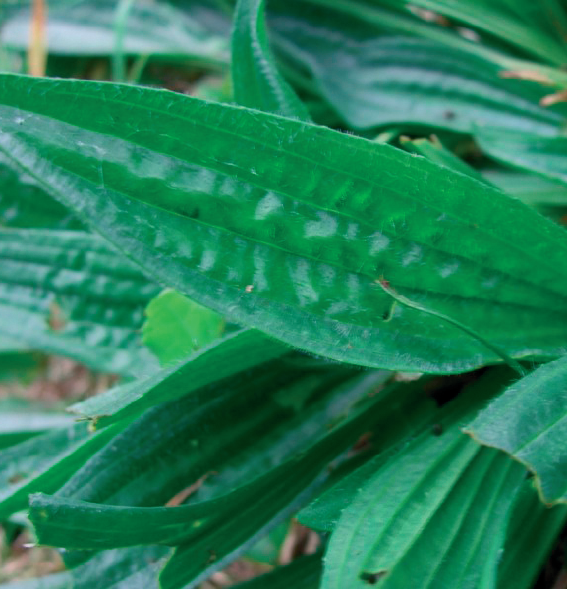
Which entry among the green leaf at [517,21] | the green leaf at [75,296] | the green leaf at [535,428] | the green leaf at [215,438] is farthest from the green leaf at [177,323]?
the green leaf at [517,21]

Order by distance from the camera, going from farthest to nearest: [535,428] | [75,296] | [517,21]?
[517,21] < [75,296] < [535,428]

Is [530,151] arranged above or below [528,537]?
above

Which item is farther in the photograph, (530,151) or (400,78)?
(400,78)

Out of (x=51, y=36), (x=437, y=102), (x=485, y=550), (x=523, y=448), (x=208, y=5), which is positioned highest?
(x=208, y=5)

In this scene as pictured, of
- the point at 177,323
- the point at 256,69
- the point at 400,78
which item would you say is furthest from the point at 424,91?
the point at 177,323

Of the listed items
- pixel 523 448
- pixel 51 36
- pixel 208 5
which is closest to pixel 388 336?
pixel 523 448

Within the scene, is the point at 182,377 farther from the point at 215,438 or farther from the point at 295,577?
the point at 295,577

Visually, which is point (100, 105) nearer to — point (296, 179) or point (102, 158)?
point (102, 158)
